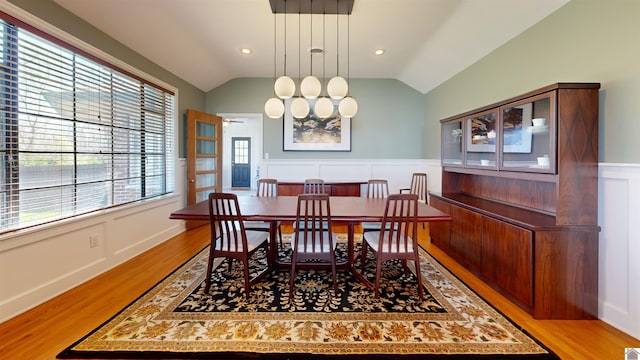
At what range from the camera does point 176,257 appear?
10.8 ft

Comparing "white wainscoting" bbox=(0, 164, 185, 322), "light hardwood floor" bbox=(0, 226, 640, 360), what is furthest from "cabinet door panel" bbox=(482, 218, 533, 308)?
"white wainscoting" bbox=(0, 164, 185, 322)

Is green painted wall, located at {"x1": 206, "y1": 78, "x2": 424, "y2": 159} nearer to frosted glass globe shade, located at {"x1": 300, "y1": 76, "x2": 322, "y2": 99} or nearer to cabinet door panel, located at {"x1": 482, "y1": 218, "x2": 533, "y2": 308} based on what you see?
frosted glass globe shade, located at {"x1": 300, "y1": 76, "x2": 322, "y2": 99}

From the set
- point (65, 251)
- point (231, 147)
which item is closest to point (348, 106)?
point (65, 251)

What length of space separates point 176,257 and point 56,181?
55.8 inches

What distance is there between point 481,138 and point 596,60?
1.08 m

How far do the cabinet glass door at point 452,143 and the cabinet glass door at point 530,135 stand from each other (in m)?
0.75

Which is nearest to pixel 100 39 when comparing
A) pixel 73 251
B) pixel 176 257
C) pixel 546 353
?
pixel 73 251

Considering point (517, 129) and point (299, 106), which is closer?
point (517, 129)

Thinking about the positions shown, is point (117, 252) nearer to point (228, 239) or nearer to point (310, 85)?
point (228, 239)

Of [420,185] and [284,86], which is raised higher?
[284,86]

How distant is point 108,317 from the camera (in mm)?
2041

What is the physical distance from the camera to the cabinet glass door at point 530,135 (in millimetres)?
2086

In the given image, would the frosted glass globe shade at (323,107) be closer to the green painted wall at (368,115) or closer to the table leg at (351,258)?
the table leg at (351,258)

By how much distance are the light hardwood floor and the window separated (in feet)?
2.31
